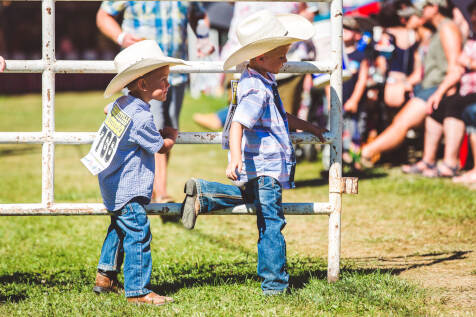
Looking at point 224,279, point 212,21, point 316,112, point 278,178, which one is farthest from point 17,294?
point 212,21

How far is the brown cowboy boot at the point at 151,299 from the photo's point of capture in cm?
340

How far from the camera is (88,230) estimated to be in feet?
17.9

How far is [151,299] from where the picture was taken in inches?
134

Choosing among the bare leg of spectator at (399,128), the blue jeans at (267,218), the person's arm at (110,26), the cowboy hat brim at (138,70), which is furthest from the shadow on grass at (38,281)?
the bare leg of spectator at (399,128)

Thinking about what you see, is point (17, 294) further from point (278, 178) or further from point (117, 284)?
point (278, 178)

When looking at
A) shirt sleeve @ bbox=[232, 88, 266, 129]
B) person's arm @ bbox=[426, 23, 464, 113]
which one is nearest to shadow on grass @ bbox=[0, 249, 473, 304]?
shirt sleeve @ bbox=[232, 88, 266, 129]

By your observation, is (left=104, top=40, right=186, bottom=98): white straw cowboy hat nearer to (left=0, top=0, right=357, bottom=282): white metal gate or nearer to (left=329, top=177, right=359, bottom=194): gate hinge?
(left=0, top=0, right=357, bottom=282): white metal gate

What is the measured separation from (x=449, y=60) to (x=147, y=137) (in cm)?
509

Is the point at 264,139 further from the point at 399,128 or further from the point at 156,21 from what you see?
the point at 399,128

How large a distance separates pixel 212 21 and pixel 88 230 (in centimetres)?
1152

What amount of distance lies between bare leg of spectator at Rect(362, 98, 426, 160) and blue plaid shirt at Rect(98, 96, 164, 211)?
5236mm

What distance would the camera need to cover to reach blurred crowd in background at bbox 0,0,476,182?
7254 mm

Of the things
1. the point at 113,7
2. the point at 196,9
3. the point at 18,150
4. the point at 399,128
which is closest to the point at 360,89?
the point at 399,128

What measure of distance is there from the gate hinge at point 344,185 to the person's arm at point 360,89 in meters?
4.86
